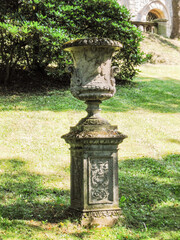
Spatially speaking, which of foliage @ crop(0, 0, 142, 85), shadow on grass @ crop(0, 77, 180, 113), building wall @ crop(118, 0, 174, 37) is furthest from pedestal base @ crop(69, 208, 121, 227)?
building wall @ crop(118, 0, 174, 37)

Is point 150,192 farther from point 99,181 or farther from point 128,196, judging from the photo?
point 99,181

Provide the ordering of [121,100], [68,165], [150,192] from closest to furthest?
[150,192]
[68,165]
[121,100]

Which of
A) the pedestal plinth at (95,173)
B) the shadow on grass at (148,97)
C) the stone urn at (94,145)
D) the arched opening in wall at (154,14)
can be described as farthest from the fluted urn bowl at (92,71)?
the arched opening in wall at (154,14)

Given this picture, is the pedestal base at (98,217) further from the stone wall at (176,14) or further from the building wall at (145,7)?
the building wall at (145,7)

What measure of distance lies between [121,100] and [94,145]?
7.51 meters

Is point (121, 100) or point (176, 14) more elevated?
point (176, 14)

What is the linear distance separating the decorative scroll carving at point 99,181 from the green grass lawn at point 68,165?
369 millimetres

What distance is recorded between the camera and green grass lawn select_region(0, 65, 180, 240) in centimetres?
477

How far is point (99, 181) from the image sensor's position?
487cm

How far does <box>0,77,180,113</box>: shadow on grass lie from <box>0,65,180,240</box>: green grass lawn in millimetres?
27

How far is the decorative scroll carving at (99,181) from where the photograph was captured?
4832mm

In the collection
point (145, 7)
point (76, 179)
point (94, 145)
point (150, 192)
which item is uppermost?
point (145, 7)

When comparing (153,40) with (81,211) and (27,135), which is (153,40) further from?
(81,211)

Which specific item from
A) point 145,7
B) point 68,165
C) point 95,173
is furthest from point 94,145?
point 145,7
